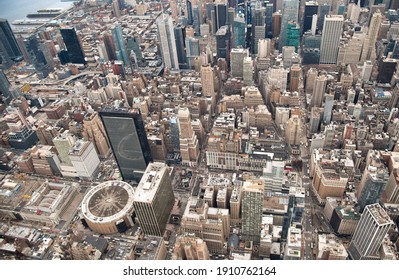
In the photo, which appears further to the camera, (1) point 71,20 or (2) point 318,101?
(1) point 71,20

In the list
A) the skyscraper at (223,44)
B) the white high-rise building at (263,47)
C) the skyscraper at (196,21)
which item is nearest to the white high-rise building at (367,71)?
the white high-rise building at (263,47)

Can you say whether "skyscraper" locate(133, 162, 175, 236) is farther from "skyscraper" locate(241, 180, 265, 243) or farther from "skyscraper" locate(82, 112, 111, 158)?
"skyscraper" locate(82, 112, 111, 158)

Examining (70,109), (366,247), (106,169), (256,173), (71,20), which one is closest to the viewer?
(366,247)

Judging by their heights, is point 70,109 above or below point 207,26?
below

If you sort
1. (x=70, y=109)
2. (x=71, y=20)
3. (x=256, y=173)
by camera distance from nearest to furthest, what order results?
→ (x=256, y=173), (x=70, y=109), (x=71, y=20)

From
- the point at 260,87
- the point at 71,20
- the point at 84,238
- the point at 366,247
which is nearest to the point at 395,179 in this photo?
the point at 366,247

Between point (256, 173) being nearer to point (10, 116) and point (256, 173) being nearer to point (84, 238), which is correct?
point (84, 238)

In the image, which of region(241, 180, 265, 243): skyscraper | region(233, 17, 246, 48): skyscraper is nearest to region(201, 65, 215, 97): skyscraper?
region(233, 17, 246, 48): skyscraper
